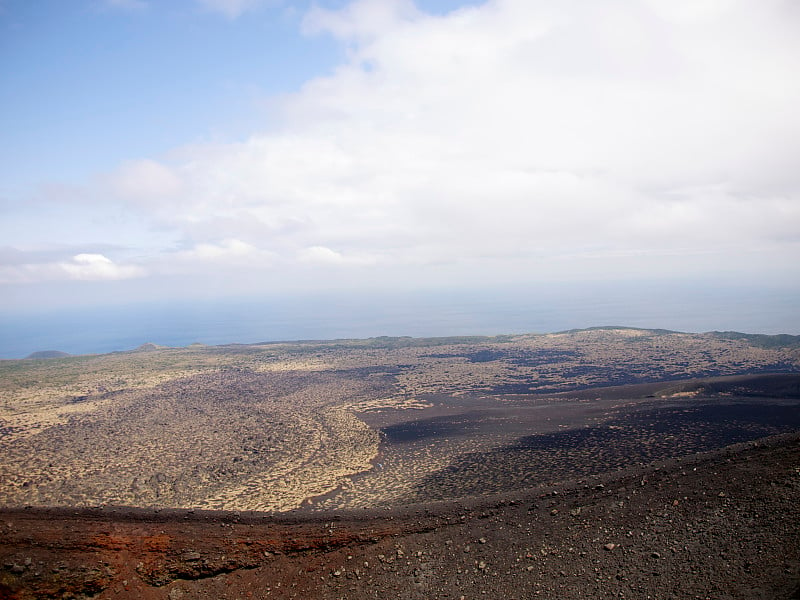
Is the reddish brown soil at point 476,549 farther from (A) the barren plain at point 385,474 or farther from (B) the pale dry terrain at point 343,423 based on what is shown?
(B) the pale dry terrain at point 343,423

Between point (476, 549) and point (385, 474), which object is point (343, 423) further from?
point (476, 549)

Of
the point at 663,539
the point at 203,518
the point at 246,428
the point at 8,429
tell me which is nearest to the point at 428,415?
the point at 246,428

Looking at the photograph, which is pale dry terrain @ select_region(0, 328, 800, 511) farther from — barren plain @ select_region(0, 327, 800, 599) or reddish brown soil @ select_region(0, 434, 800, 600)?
reddish brown soil @ select_region(0, 434, 800, 600)

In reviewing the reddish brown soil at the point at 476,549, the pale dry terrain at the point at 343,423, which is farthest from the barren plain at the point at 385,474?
the pale dry terrain at the point at 343,423

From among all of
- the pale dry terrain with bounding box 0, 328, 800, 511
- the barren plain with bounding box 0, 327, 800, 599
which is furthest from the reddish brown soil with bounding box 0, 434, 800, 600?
the pale dry terrain with bounding box 0, 328, 800, 511

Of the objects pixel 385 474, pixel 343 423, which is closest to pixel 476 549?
pixel 385 474
